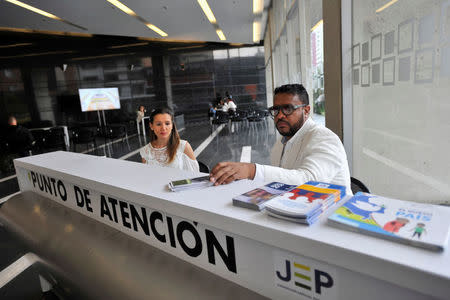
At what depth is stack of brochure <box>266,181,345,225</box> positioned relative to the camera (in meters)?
0.88

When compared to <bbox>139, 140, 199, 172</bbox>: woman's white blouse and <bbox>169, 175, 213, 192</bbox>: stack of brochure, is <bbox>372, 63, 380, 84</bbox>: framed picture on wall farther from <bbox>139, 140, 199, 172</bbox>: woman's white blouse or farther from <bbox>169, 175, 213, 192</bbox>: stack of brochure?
<bbox>169, 175, 213, 192</bbox>: stack of brochure

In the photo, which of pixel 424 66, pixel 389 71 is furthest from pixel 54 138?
pixel 424 66

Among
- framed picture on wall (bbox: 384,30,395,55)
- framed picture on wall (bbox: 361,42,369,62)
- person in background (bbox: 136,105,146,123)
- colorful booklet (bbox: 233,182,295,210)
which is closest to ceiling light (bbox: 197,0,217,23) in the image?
person in background (bbox: 136,105,146,123)

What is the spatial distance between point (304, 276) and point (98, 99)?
39.6ft

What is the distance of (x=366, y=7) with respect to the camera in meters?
2.48

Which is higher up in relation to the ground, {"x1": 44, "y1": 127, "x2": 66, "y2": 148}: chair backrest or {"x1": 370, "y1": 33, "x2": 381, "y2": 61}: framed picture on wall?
{"x1": 370, "y1": 33, "x2": 381, "y2": 61}: framed picture on wall

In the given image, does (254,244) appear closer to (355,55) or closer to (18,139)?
(355,55)

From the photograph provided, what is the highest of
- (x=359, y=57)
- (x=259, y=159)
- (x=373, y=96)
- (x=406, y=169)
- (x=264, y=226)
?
(x=359, y=57)

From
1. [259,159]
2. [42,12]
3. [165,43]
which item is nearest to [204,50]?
[165,43]

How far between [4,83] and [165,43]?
23.2ft

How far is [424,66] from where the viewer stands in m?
1.79

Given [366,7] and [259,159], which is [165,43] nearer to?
[259,159]

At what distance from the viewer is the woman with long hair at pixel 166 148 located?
9.12ft

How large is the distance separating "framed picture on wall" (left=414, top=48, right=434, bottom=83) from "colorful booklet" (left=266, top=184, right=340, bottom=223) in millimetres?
1281
